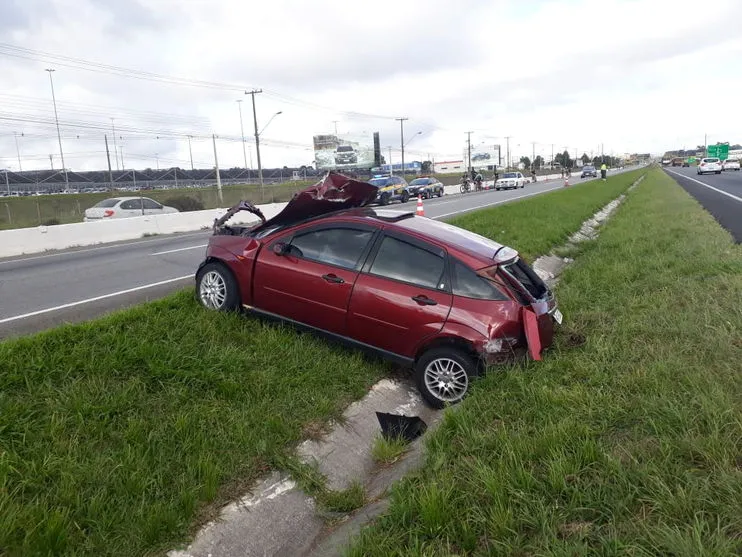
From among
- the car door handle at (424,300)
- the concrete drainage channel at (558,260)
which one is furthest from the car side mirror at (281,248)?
the concrete drainage channel at (558,260)

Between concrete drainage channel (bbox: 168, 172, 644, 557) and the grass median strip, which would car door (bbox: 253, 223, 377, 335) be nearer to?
the grass median strip

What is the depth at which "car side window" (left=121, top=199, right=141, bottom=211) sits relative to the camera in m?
20.0

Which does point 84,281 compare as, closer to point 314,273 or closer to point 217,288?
point 217,288

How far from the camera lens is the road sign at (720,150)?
8925 centimetres

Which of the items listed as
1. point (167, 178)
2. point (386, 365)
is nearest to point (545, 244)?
point (386, 365)

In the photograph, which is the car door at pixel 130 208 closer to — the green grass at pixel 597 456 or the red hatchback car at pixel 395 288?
the red hatchback car at pixel 395 288

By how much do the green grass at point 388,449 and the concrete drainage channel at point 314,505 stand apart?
48mm

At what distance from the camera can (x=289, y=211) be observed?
600 centimetres

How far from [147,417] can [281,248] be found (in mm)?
2198

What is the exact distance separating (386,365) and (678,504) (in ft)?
10.9

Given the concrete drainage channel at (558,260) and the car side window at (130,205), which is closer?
the concrete drainage channel at (558,260)

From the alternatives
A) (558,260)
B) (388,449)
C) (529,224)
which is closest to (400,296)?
(388,449)

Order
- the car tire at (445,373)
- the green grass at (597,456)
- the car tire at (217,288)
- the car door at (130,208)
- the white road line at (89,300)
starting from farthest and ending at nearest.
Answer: the car door at (130,208), the white road line at (89,300), the car tire at (217,288), the car tire at (445,373), the green grass at (597,456)

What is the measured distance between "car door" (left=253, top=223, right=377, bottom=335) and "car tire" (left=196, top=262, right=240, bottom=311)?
0.30 m
